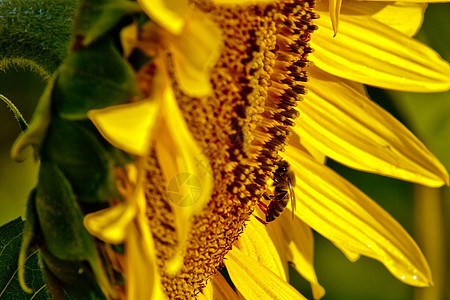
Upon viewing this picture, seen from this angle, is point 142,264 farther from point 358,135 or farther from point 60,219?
point 358,135

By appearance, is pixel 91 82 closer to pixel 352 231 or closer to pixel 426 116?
pixel 352 231

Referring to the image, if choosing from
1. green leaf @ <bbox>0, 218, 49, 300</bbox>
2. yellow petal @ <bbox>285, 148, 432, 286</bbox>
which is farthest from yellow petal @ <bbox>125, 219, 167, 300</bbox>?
yellow petal @ <bbox>285, 148, 432, 286</bbox>

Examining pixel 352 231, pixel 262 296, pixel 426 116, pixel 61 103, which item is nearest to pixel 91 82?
pixel 61 103

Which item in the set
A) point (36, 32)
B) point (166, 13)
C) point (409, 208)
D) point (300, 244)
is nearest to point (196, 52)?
point (166, 13)

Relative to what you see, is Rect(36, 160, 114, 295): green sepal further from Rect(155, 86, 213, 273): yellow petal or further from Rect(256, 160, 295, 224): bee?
Rect(256, 160, 295, 224): bee

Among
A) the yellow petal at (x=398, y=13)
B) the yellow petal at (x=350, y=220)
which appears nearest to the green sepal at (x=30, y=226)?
the yellow petal at (x=350, y=220)

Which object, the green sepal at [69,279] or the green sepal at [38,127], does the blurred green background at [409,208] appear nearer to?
the green sepal at [69,279]
